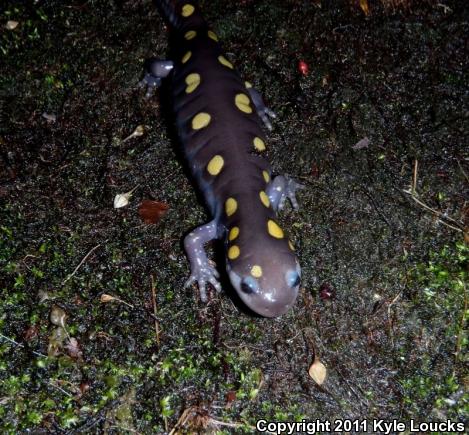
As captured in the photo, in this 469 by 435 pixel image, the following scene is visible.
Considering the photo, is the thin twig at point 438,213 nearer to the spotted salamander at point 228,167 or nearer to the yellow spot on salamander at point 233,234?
the spotted salamander at point 228,167

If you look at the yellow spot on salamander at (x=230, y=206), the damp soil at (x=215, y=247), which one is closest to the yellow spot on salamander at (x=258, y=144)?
the damp soil at (x=215, y=247)

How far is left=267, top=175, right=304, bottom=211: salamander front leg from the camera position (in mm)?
2977

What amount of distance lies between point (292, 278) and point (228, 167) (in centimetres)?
83

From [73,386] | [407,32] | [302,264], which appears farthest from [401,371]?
[407,32]

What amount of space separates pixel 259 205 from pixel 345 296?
0.65 m

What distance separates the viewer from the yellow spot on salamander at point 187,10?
12.0 feet

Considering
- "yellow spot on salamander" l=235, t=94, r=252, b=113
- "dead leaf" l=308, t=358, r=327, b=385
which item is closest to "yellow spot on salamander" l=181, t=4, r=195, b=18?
"yellow spot on salamander" l=235, t=94, r=252, b=113

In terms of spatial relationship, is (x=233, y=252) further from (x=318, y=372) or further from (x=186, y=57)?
(x=186, y=57)

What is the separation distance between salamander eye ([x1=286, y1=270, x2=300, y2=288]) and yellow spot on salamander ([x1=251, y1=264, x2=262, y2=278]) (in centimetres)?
13

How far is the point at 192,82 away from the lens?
3371 mm

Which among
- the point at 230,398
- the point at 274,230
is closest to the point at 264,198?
the point at 274,230

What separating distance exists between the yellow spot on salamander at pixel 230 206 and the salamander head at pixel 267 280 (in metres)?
0.33

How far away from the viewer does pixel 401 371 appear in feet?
8.20

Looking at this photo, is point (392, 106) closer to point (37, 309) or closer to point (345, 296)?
point (345, 296)
